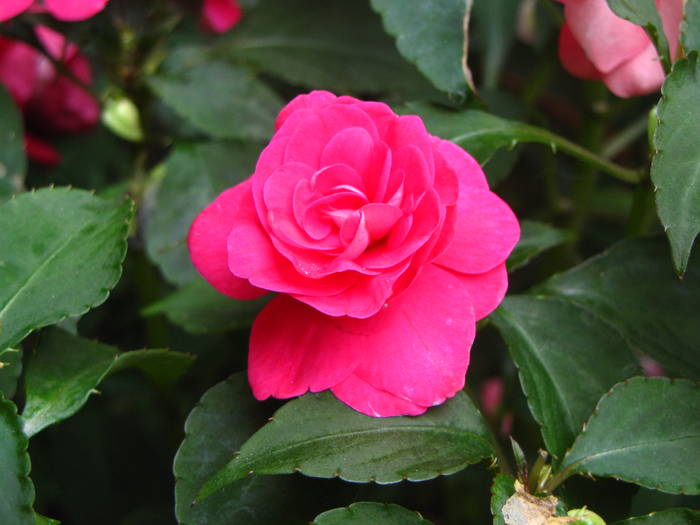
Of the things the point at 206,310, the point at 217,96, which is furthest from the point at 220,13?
the point at 206,310

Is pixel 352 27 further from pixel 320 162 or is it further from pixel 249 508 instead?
pixel 249 508

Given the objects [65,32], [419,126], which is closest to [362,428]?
[419,126]

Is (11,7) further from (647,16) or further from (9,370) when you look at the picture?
(647,16)

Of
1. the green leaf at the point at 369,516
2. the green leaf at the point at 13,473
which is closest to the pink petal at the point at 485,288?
the green leaf at the point at 369,516

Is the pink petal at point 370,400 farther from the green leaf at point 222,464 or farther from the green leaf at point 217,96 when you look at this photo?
the green leaf at point 217,96

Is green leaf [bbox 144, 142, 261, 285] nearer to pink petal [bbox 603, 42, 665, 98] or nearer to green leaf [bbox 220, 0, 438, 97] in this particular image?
green leaf [bbox 220, 0, 438, 97]

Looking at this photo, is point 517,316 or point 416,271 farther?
point 517,316

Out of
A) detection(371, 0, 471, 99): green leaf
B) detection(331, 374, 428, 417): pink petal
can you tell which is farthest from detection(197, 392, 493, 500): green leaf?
detection(371, 0, 471, 99): green leaf
